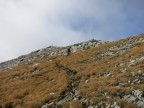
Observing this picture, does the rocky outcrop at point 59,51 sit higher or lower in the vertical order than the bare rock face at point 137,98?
higher

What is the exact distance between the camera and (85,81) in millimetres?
40750

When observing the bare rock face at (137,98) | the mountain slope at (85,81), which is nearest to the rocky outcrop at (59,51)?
the mountain slope at (85,81)

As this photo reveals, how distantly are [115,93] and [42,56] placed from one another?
38655mm

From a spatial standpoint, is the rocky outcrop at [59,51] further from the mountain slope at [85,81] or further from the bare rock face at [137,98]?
the bare rock face at [137,98]

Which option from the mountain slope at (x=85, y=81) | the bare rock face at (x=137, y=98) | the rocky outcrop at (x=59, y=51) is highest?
the rocky outcrop at (x=59, y=51)

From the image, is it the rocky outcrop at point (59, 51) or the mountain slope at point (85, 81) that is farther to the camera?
the rocky outcrop at point (59, 51)

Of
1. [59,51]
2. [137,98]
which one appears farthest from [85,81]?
[59,51]

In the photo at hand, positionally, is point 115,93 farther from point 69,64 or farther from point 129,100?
point 69,64

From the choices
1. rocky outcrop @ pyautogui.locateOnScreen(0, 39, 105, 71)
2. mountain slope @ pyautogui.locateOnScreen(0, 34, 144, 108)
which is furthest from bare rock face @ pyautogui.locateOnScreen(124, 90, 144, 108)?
rocky outcrop @ pyautogui.locateOnScreen(0, 39, 105, 71)

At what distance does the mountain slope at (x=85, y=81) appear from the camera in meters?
32.6

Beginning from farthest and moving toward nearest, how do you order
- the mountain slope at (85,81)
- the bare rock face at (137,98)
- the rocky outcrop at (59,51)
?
the rocky outcrop at (59,51) < the mountain slope at (85,81) < the bare rock face at (137,98)

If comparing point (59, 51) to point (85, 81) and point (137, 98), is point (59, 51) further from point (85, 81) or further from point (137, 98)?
point (137, 98)

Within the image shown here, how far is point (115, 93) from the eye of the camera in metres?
32.9

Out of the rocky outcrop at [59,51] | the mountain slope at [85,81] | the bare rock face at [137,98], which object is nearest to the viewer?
the bare rock face at [137,98]
